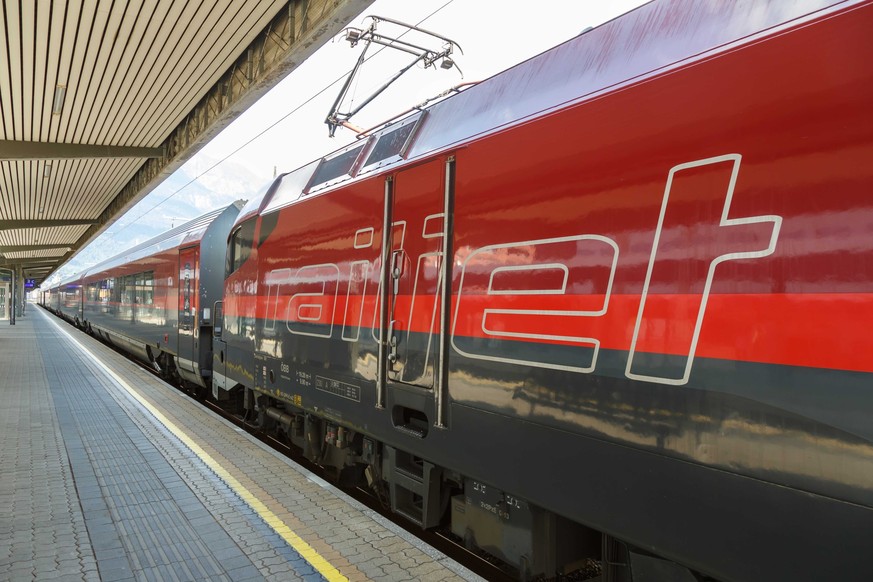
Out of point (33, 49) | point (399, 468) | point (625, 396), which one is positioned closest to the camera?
point (625, 396)

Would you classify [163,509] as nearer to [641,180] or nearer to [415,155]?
[415,155]

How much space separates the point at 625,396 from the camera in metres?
2.36

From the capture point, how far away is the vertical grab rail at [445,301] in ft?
11.3

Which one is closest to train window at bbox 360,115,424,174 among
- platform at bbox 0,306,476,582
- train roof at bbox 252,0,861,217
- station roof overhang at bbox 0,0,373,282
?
train roof at bbox 252,0,861,217

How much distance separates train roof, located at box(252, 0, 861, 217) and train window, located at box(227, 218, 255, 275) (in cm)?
262

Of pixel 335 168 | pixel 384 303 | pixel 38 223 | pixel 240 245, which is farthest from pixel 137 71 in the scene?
pixel 38 223

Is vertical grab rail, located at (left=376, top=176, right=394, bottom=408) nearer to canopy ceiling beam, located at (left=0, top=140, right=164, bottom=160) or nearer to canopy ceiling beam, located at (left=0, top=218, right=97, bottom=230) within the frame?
canopy ceiling beam, located at (left=0, top=140, right=164, bottom=160)

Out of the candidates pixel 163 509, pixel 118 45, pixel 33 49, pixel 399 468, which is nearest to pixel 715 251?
pixel 399 468

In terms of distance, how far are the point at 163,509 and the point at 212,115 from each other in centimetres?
859

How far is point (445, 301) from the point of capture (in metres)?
3.45

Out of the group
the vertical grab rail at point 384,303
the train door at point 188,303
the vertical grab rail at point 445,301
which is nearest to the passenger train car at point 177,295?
the train door at point 188,303

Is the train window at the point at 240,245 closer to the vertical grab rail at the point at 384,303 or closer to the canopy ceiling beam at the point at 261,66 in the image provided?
the canopy ceiling beam at the point at 261,66

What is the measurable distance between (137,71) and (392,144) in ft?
23.8

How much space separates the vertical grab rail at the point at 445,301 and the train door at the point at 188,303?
7693mm
